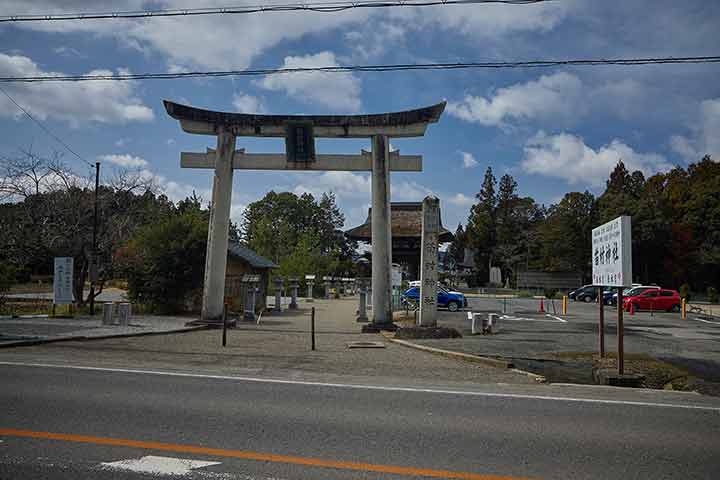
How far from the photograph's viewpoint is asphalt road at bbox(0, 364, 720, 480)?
176 inches

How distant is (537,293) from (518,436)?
169 feet

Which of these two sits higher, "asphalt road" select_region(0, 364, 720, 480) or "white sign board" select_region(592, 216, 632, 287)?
"white sign board" select_region(592, 216, 632, 287)

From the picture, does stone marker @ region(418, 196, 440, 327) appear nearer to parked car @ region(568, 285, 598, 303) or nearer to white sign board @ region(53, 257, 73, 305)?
white sign board @ region(53, 257, 73, 305)

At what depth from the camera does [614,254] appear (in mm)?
9617

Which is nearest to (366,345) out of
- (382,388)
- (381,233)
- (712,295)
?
(381,233)

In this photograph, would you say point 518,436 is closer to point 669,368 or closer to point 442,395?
point 442,395

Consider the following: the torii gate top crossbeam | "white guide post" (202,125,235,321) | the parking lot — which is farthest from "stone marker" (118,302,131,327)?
the parking lot

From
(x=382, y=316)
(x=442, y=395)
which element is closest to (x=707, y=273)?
(x=382, y=316)

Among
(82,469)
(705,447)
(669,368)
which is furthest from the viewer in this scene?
(669,368)

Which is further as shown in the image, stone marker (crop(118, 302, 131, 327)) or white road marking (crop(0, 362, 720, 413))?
stone marker (crop(118, 302, 131, 327))

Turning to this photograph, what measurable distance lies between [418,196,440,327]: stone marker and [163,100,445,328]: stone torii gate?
4.85ft

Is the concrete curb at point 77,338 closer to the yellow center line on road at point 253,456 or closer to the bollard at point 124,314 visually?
the bollard at point 124,314

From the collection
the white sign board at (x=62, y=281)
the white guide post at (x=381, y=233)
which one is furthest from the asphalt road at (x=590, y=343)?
the white sign board at (x=62, y=281)

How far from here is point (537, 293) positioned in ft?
177
